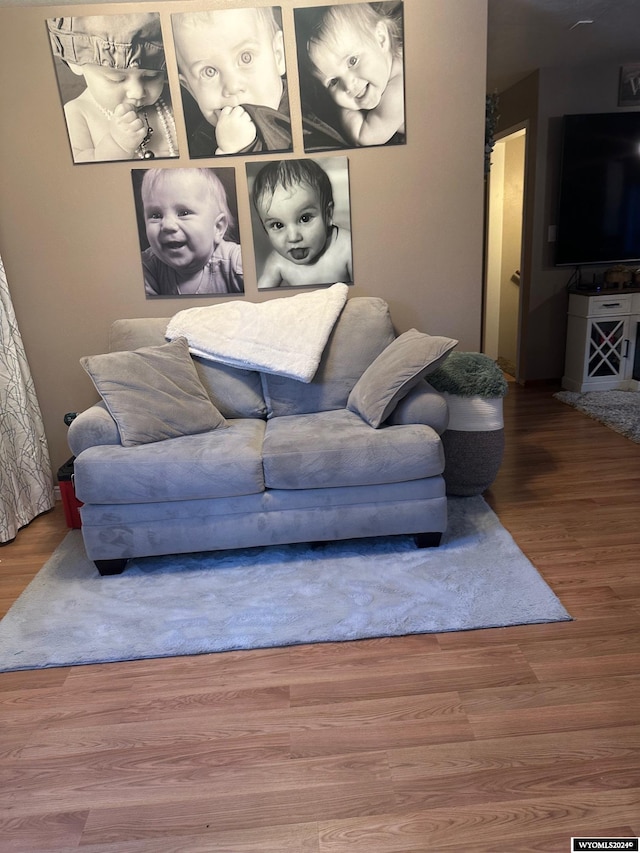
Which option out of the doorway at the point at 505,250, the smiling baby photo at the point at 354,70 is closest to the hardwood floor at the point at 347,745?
the smiling baby photo at the point at 354,70

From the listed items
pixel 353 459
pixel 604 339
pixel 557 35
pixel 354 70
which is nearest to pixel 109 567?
pixel 353 459

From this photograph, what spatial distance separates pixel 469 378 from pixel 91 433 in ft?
5.56

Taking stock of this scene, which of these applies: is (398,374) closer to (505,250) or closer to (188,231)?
(188,231)

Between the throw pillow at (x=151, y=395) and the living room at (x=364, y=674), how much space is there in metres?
0.61

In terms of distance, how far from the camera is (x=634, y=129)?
451 centimetres

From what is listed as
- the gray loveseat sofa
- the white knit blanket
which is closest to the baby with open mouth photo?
the white knit blanket

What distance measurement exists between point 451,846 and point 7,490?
2.41 m

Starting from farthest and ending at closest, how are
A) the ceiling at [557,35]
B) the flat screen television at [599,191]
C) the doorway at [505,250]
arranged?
the doorway at [505,250] < the flat screen television at [599,191] < the ceiling at [557,35]

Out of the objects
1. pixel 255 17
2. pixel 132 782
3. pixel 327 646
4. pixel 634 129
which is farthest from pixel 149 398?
pixel 634 129

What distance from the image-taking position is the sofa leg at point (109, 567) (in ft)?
8.01

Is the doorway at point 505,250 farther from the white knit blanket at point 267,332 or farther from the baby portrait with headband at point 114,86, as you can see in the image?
the baby portrait with headband at point 114,86

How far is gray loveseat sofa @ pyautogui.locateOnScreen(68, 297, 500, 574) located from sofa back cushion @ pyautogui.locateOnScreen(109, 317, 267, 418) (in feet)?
1.12

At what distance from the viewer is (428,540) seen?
2.50 m

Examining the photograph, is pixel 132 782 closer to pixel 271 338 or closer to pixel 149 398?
pixel 149 398
